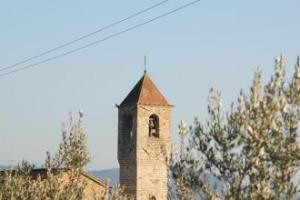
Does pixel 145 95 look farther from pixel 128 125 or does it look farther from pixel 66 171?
pixel 66 171

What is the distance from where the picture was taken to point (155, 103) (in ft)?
151

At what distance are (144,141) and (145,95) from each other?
3.09 metres

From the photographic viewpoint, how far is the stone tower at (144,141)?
44375 millimetres

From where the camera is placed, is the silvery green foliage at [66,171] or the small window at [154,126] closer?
the silvery green foliage at [66,171]

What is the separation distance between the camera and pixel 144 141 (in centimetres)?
4519

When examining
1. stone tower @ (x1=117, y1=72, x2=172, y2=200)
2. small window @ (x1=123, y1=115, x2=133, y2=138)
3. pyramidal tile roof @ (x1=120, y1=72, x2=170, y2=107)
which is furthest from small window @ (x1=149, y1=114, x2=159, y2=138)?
small window @ (x1=123, y1=115, x2=133, y2=138)

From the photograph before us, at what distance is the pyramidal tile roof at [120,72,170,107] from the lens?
45.8 m

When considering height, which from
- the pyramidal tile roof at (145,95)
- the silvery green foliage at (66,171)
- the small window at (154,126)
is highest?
the pyramidal tile roof at (145,95)

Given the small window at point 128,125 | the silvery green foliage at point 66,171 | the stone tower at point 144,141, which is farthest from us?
the small window at point 128,125

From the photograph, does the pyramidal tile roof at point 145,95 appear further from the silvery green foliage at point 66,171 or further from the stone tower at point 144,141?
the silvery green foliage at point 66,171

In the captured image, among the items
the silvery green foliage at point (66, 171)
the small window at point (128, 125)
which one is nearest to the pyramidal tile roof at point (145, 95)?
the small window at point (128, 125)

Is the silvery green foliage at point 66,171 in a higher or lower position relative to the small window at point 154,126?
lower

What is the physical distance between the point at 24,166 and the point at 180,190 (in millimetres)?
11453

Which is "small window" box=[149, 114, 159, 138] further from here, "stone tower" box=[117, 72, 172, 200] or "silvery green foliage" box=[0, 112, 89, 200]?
"silvery green foliage" box=[0, 112, 89, 200]
